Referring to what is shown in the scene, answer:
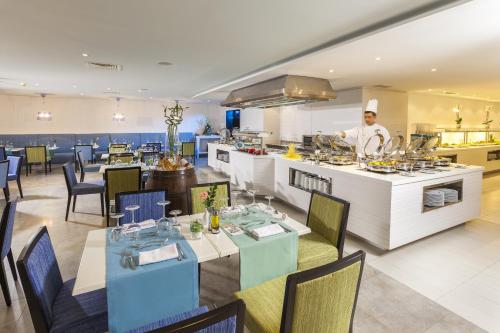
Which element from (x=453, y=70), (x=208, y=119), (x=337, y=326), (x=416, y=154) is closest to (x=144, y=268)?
(x=337, y=326)

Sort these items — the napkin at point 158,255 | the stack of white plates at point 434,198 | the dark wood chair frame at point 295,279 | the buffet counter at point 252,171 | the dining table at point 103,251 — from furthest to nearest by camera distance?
1. the buffet counter at point 252,171
2. the stack of white plates at point 434,198
3. the napkin at point 158,255
4. the dining table at point 103,251
5. the dark wood chair frame at point 295,279

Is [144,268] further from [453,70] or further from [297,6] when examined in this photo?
[453,70]

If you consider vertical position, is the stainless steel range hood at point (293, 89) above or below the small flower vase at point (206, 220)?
above

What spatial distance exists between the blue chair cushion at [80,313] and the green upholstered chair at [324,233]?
1392 millimetres

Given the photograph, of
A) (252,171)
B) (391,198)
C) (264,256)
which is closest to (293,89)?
(252,171)

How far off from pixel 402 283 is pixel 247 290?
1.74 m

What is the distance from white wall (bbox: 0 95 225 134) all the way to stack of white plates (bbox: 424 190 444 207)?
10889 mm

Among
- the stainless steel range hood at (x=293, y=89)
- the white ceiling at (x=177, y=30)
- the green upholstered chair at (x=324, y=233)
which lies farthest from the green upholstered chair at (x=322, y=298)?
the stainless steel range hood at (x=293, y=89)

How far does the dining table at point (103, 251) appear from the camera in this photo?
56.8 inches

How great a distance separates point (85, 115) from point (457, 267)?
12445 millimetres

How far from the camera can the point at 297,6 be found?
2.46 meters

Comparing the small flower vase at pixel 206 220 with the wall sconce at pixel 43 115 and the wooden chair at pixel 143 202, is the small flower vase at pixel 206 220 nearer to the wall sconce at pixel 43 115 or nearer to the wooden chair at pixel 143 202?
the wooden chair at pixel 143 202

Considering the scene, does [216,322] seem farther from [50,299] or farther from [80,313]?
[50,299]

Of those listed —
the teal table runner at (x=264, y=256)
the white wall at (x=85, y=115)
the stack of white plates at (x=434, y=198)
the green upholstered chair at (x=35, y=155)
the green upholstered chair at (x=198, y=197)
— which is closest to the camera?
the teal table runner at (x=264, y=256)
